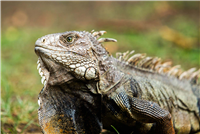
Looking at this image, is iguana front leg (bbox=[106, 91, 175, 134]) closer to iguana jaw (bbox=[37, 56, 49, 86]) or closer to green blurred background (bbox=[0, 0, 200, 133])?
iguana jaw (bbox=[37, 56, 49, 86])

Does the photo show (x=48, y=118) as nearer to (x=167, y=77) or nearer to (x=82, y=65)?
(x=82, y=65)

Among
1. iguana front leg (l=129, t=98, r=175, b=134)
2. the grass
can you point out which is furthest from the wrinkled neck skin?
the grass

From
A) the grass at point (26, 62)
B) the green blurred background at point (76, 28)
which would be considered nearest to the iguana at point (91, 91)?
the green blurred background at point (76, 28)

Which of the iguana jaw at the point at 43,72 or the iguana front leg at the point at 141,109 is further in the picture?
the iguana front leg at the point at 141,109

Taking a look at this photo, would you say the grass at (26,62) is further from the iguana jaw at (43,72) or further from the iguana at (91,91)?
the iguana jaw at (43,72)

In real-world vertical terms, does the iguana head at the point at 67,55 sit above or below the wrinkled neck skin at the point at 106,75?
above

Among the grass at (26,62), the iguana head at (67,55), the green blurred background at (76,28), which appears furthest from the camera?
the green blurred background at (76,28)

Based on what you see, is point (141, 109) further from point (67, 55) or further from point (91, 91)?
point (67, 55)

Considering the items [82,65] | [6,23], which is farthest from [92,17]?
[82,65]
